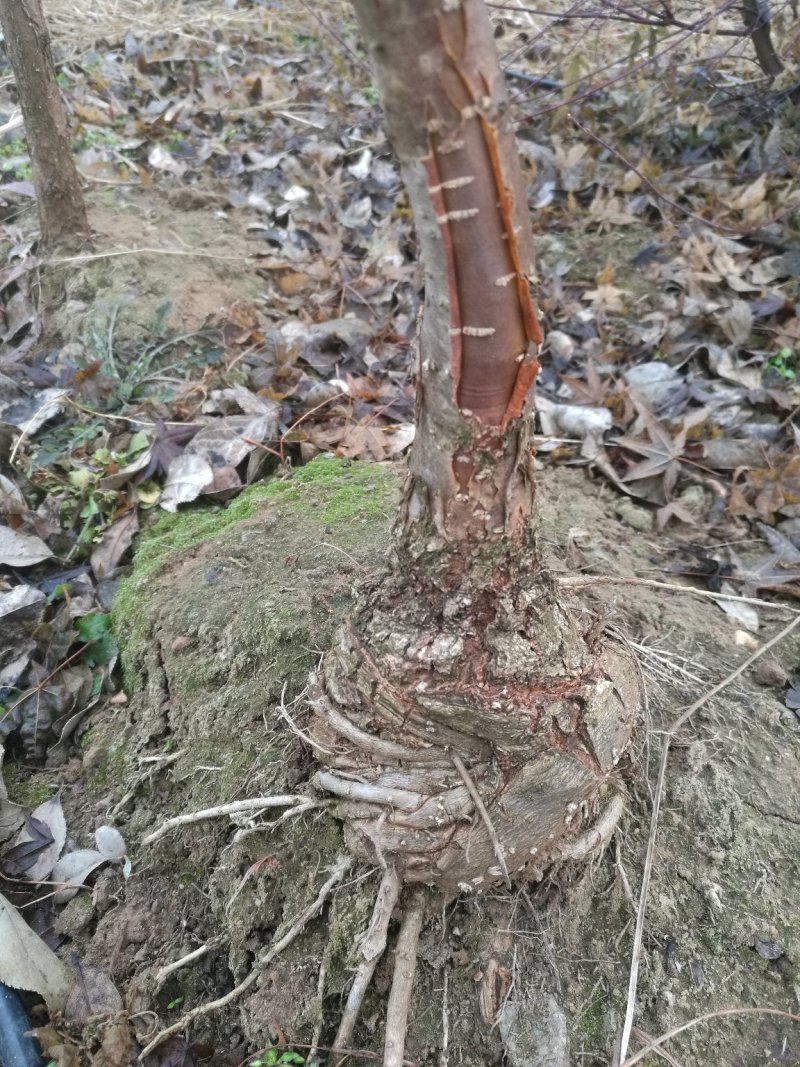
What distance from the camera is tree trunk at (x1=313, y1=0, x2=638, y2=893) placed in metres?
1.20

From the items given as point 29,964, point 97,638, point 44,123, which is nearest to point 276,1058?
point 29,964

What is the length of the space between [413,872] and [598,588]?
0.99 m

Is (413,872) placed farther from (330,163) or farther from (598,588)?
(330,163)

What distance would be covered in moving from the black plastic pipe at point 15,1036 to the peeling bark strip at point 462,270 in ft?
4.02

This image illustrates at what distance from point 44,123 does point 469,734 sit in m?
3.26

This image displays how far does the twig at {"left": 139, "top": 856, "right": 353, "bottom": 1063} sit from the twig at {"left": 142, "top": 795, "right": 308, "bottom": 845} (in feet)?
0.49

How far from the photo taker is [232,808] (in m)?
1.50

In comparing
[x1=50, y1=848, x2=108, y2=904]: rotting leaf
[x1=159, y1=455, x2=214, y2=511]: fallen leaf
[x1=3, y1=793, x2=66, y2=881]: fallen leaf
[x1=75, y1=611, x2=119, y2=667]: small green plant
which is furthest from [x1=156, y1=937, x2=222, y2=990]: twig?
[x1=159, y1=455, x2=214, y2=511]: fallen leaf

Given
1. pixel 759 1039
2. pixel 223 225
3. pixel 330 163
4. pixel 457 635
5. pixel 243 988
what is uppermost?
pixel 330 163

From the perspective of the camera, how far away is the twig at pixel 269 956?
1.37 m

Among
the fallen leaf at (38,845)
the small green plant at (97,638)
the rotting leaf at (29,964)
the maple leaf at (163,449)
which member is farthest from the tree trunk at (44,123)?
the rotting leaf at (29,964)

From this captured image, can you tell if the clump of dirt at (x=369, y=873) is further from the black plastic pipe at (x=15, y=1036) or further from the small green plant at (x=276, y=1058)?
the black plastic pipe at (x=15, y=1036)

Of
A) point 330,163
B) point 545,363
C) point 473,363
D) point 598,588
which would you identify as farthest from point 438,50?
point 330,163

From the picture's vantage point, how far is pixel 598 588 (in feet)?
6.65
